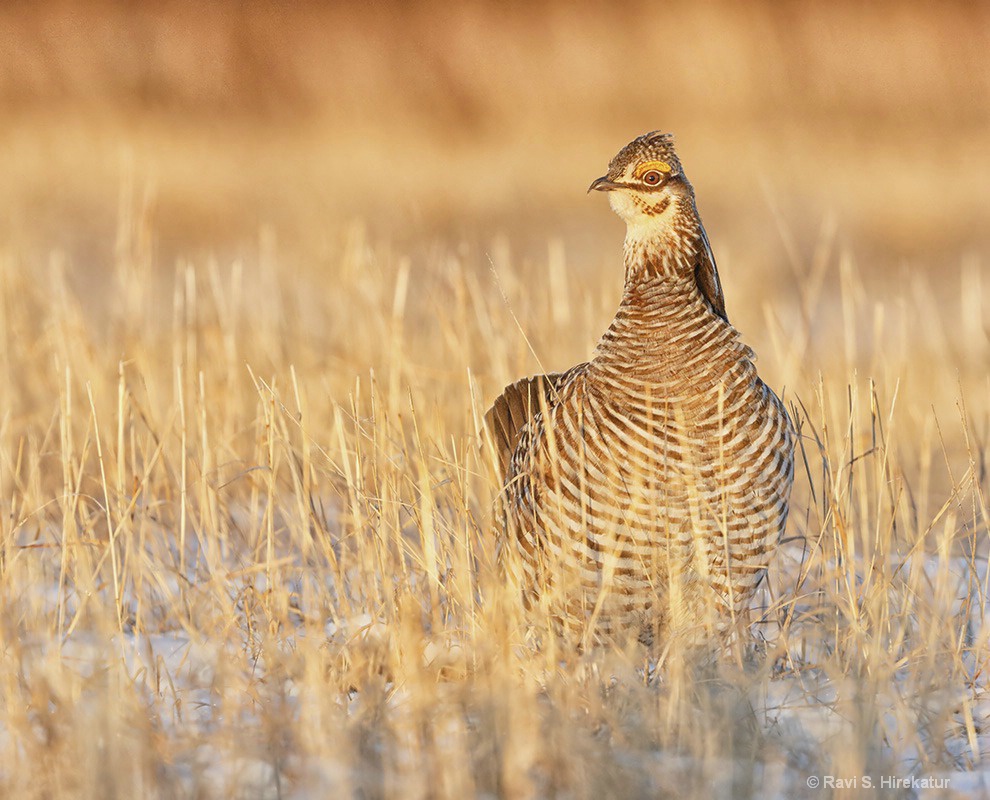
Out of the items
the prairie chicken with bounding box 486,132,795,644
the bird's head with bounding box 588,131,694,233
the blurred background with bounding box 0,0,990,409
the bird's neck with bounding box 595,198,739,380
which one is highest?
the blurred background with bounding box 0,0,990,409

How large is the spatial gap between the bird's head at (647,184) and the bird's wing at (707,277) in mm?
133

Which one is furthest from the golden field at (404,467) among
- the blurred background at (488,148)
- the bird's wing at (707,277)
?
the bird's wing at (707,277)

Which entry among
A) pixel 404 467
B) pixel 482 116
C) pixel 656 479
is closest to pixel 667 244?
pixel 656 479

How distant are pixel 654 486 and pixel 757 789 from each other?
95 centimetres

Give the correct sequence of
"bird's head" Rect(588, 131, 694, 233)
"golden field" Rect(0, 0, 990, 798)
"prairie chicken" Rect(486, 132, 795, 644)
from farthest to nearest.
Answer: "bird's head" Rect(588, 131, 694, 233), "prairie chicken" Rect(486, 132, 795, 644), "golden field" Rect(0, 0, 990, 798)

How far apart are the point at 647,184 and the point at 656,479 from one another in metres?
0.85

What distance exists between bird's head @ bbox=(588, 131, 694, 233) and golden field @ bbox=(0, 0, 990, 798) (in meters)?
0.49

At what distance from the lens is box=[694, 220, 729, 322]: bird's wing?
3.84m

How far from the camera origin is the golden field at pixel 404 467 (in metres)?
2.74

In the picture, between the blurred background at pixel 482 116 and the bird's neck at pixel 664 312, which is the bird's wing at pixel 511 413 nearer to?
the bird's neck at pixel 664 312

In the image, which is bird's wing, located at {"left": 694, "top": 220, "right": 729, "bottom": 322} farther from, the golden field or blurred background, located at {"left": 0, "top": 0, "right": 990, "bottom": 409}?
blurred background, located at {"left": 0, "top": 0, "right": 990, "bottom": 409}

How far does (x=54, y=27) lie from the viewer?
61.9ft

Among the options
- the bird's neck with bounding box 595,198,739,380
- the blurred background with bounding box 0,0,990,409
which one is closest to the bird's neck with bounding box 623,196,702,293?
the bird's neck with bounding box 595,198,739,380

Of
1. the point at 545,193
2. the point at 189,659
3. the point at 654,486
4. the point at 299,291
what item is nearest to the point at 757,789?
the point at 654,486
